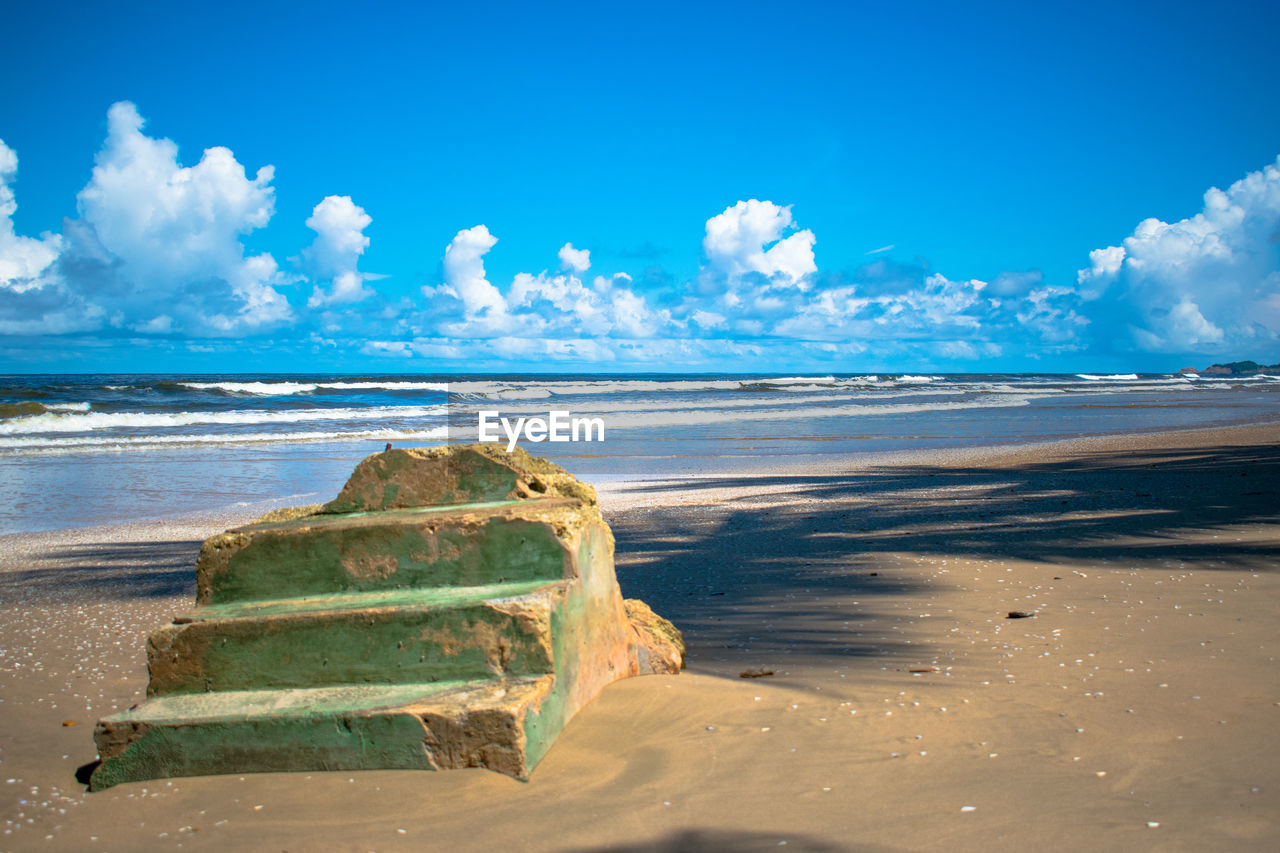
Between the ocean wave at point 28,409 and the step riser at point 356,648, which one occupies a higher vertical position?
the ocean wave at point 28,409

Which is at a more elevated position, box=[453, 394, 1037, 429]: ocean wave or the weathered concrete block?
the weathered concrete block

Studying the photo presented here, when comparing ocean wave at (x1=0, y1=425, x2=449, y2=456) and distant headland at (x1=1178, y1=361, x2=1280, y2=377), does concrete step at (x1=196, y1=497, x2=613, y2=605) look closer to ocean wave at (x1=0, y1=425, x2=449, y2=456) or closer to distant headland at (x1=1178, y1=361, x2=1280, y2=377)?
ocean wave at (x1=0, y1=425, x2=449, y2=456)

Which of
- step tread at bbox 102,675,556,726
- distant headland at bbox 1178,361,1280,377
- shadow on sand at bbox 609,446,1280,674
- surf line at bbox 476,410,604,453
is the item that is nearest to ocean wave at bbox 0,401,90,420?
surf line at bbox 476,410,604,453

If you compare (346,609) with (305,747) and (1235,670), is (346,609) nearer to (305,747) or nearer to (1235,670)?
(305,747)

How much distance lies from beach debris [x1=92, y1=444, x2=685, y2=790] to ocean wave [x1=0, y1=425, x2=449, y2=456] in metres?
17.6

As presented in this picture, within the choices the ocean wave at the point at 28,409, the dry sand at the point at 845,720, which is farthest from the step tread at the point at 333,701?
the ocean wave at the point at 28,409

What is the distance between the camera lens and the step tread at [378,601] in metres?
2.94

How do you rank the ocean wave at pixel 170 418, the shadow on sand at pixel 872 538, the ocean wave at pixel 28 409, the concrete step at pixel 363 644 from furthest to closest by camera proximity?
the ocean wave at pixel 28 409 < the ocean wave at pixel 170 418 < the shadow on sand at pixel 872 538 < the concrete step at pixel 363 644

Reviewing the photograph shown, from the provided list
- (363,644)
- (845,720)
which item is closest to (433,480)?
(363,644)

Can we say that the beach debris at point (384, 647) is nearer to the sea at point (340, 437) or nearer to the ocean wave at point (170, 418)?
the sea at point (340, 437)

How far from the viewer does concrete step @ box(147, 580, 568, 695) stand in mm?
2838

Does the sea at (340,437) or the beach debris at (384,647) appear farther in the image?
the sea at (340,437)

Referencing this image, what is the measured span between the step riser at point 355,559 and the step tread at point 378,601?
3cm

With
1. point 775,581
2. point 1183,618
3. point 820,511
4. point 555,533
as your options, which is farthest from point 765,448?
point 555,533
